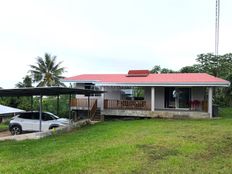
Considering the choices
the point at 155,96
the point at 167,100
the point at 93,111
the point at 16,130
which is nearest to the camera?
the point at 16,130

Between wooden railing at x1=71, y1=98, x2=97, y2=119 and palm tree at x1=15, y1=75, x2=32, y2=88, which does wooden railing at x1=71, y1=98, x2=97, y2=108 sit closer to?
wooden railing at x1=71, y1=98, x2=97, y2=119

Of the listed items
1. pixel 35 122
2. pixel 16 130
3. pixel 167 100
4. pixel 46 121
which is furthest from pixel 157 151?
pixel 167 100

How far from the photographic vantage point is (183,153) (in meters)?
11.2

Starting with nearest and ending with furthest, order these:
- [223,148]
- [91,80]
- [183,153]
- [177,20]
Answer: [183,153] → [223,148] → [177,20] → [91,80]

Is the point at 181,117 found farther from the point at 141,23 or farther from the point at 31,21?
the point at 31,21

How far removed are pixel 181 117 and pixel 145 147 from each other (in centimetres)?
1377

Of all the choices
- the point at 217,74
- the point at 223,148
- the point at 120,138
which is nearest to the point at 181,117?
the point at 120,138

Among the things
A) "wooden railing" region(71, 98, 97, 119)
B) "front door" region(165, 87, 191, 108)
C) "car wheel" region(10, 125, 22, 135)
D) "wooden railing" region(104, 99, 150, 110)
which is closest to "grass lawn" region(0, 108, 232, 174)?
"car wheel" region(10, 125, 22, 135)

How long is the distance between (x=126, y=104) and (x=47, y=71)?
20.6 m

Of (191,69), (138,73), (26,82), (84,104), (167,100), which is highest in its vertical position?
(191,69)

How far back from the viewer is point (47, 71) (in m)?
45.8

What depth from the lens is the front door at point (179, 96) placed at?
92.9 feet

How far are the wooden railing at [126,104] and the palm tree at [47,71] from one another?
692 inches

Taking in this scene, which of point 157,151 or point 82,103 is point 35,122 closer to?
point 82,103
